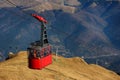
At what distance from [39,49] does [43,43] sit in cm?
232

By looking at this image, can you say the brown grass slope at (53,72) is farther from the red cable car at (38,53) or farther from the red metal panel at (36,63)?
the red cable car at (38,53)

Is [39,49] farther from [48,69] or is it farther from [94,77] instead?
[94,77]

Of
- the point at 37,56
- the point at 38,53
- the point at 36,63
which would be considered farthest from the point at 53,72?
the point at 38,53

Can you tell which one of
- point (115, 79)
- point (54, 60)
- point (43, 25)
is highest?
point (43, 25)

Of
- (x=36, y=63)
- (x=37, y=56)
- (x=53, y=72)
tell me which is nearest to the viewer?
(x=37, y=56)

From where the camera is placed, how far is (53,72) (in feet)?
257

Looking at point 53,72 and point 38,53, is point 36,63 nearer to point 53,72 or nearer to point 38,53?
point 38,53

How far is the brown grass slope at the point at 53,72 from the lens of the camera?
231ft

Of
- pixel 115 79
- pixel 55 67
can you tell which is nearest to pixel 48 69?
pixel 55 67

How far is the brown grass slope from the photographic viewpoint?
7044 cm

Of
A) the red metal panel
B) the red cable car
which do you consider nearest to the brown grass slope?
the red metal panel

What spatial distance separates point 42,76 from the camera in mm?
72250

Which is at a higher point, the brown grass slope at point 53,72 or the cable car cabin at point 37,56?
the cable car cabin at point 37,56

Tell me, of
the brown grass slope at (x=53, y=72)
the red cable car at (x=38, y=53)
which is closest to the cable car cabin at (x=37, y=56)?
the red cable car at (x=38, y=53)
